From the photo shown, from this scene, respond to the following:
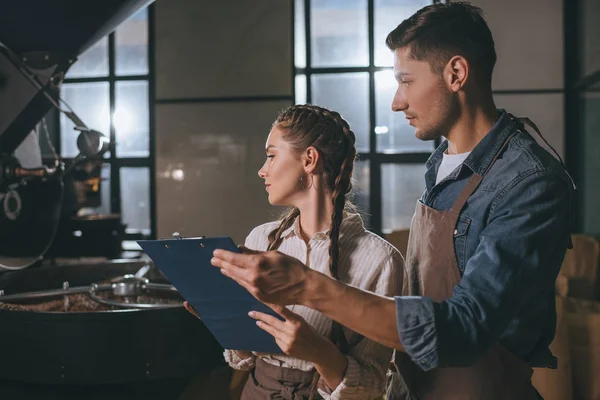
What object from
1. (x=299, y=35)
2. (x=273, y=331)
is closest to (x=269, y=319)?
(x=273, y=331)

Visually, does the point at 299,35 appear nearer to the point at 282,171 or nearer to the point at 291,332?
the point at 282,171

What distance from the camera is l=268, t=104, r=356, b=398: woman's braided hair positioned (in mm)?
1324

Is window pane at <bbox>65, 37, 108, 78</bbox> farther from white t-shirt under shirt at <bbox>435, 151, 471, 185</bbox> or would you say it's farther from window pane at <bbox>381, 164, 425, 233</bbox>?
white t-shirt under shirt at <bbox>435, 151, 471, 185</bbox>

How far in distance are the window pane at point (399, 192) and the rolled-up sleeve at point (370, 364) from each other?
14.7ft

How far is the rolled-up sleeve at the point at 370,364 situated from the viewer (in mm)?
1189

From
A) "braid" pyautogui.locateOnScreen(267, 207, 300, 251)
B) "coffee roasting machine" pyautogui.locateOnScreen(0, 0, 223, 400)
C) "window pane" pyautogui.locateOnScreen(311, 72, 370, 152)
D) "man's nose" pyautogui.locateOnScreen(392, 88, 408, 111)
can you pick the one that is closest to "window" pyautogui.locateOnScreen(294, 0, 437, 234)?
"window pane" pyautogui.locateOnScreen(311, 72, 370, 152)

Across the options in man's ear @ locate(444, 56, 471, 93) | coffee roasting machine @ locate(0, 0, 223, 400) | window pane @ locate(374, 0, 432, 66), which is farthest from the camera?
window pane @ locate(374, 0, 432, 66)

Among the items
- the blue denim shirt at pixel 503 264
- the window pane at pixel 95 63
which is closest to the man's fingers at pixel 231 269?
the blue denim shirt at pixel 503 264

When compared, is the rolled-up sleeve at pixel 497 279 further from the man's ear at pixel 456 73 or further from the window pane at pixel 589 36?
the window pane at pixel 589 36

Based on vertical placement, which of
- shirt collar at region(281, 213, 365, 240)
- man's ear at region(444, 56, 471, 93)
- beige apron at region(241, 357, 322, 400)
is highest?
man's ear at region(444, 56, 471, 93)

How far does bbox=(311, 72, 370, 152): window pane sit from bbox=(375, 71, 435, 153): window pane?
12cm

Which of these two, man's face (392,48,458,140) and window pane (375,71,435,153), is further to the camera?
window pane (375,71,435,153)

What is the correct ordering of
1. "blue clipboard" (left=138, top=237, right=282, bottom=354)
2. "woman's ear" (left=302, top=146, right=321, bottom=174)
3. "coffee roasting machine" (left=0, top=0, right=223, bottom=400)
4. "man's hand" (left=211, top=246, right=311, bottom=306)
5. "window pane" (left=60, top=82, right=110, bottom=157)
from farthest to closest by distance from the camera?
"window pane" (left=60, top=82, right=110, bottom=157) < "coffee roasting machine" (left=0, top=0, right=223, bottom=400) < "woman's ear" (left=302, top=146, right=321, bottom=174) < "blue clipboard" (left=138, top=237, right=282, bottom=354) < "man's hand" (left=211, top=246, right=311, bottom=306)

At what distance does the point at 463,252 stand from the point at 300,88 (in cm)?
478
